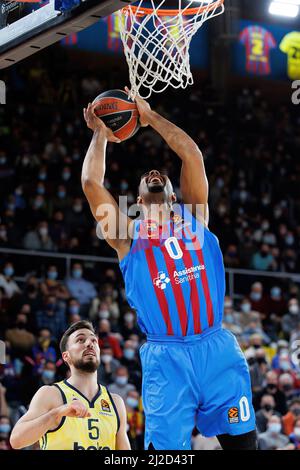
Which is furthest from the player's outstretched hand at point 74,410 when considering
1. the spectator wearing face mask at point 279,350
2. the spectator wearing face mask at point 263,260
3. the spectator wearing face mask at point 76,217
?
the spectator wearing face mask at point 263,260

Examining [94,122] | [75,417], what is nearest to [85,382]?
[75,417]

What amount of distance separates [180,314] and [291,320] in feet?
33.2

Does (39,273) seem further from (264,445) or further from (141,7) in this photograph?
(141,7)

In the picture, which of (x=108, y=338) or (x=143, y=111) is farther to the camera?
(x=108, y=338)

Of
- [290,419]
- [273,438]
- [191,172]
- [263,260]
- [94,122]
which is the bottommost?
[273,438]

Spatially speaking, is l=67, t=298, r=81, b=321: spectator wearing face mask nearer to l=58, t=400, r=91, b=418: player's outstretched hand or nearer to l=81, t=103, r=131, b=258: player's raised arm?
l=81, t=103, r=131, b=258: player's raised arm

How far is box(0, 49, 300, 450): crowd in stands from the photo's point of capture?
12.3m

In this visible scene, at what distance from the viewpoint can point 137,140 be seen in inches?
760

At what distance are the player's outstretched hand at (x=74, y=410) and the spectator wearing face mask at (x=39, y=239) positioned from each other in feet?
30.0

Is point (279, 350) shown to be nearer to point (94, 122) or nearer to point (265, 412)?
point (265, 412)

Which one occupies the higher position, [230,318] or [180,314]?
[180,314]

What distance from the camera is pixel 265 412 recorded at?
477 inches

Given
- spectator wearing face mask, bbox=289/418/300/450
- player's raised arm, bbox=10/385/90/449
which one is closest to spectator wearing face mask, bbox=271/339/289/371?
spectator wearing face mask, bbox=289/418/300/450

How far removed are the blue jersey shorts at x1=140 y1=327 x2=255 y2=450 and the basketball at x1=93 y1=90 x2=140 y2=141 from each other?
1.43 metres
